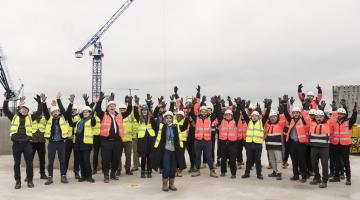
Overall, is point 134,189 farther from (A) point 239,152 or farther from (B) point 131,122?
(A) point 239,152

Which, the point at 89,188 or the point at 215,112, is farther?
the point at 215,112

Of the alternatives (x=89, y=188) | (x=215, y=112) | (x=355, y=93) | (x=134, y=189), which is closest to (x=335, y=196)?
(x=215, y=112)

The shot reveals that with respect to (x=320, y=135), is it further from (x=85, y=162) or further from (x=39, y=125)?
(x=39, y=125)

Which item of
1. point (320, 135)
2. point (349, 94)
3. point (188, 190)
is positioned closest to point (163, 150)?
point (188, 190)

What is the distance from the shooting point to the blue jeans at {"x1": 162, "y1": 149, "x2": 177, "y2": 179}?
7.90m

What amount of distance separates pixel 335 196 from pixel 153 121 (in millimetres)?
4429

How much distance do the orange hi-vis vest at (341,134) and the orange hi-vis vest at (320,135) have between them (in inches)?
25.2

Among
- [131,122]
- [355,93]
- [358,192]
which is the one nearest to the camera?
[358,192]

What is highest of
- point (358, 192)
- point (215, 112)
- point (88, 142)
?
point (215, 112)

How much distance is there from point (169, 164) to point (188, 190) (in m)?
0.75

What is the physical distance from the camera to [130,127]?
1006 centimetres

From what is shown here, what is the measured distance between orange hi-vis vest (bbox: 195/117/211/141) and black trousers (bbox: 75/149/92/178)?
9.55ft

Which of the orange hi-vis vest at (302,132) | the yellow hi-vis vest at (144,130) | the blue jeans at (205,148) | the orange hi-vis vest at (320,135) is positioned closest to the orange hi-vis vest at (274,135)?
the orange hi-vis vest at (302,132)

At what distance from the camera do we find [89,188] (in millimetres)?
8203
